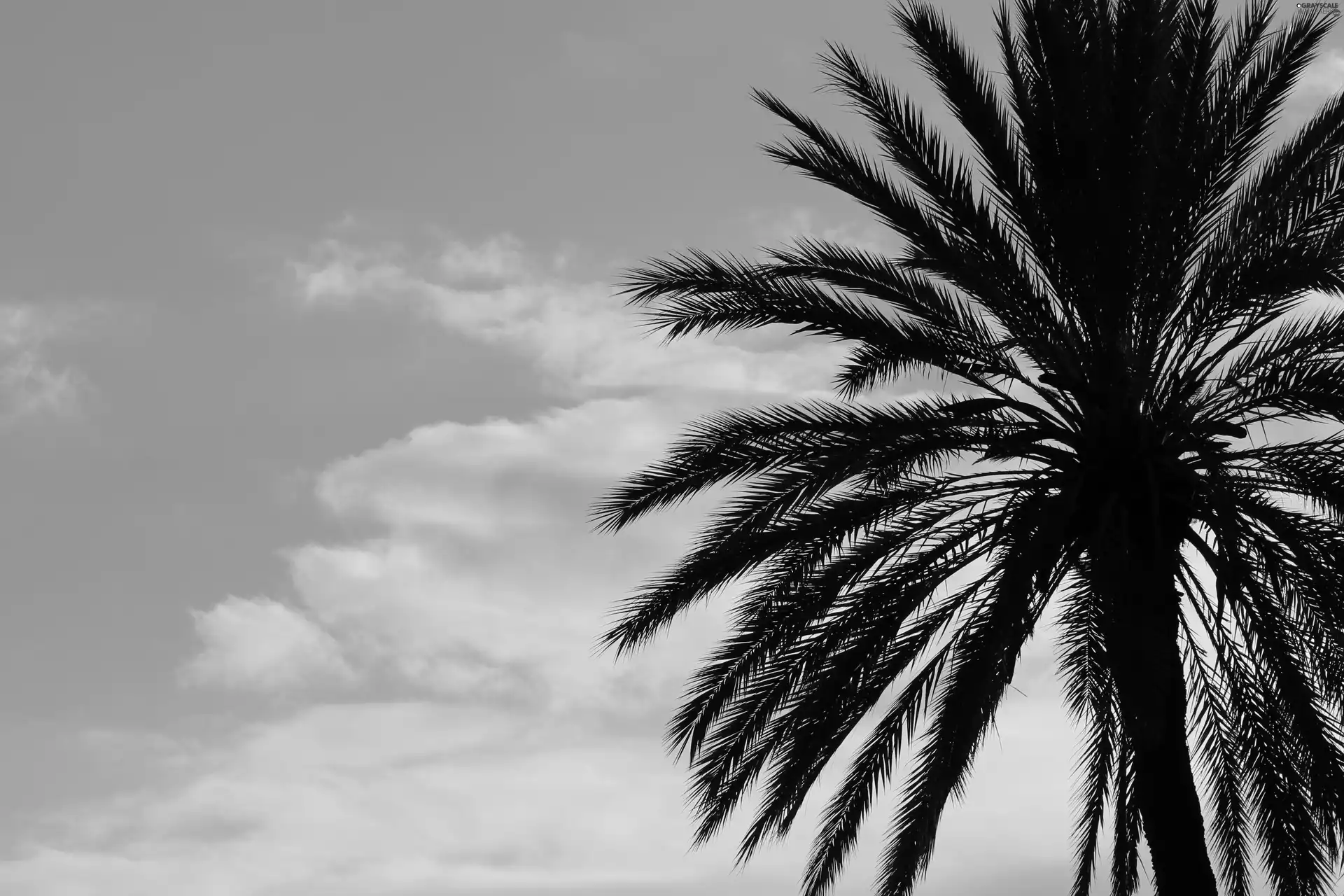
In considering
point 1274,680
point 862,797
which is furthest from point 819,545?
point 1274,680

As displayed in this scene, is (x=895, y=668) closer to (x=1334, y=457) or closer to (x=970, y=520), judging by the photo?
(x=970, y=520)

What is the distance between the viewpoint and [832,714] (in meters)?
10.9

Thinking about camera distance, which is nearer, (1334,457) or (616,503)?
(1334,457)

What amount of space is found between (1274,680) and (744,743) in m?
4.05

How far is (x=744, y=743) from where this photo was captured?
11.4 metres

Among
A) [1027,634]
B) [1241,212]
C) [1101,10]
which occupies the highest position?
[1101,10]

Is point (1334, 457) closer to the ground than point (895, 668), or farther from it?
farther from it

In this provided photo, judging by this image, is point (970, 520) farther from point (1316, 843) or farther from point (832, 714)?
point (1316, 843)

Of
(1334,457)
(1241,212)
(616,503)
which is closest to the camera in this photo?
(1334,457)

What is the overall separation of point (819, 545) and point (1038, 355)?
2193mm

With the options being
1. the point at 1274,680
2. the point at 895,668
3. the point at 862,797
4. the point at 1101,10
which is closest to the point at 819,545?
the point at 895,668

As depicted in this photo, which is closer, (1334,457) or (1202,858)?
(1334,457)

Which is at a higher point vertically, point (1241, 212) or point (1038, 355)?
point (1241, 212)

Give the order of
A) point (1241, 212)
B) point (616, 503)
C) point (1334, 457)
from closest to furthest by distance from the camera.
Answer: point (1334, 457)
point (1241, 212)
point (616, 503)
